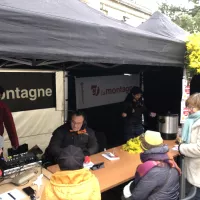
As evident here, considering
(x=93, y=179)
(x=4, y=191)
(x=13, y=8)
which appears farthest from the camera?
(x=4, y=191)

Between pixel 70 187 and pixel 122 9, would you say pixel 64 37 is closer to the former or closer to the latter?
pixel 70 187

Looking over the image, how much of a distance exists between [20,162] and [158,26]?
2.46 m

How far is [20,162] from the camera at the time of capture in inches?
97.3

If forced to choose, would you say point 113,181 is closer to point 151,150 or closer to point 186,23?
point 151,150

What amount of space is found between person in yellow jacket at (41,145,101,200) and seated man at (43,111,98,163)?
1.29m

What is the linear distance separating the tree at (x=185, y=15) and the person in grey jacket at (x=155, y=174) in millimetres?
14883

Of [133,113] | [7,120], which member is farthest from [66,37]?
[133,113]

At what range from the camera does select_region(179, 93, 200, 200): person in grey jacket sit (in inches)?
97.7

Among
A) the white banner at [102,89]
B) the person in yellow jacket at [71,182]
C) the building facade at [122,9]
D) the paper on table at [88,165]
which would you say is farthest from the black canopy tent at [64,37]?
the building facade at [122,9]

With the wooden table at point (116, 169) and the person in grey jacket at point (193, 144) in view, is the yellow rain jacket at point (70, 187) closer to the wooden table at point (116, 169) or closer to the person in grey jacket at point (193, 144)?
the wooden table at point (116, 169)

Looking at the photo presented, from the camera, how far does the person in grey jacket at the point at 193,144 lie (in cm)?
248

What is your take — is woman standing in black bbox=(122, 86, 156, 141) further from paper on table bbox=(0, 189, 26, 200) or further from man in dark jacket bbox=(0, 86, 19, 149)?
paper on table bbox=(0, 189, 26, 200)

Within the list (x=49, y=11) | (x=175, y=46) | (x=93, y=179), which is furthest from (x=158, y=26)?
(x=93, y=179)

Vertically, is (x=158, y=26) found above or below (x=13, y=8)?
above
